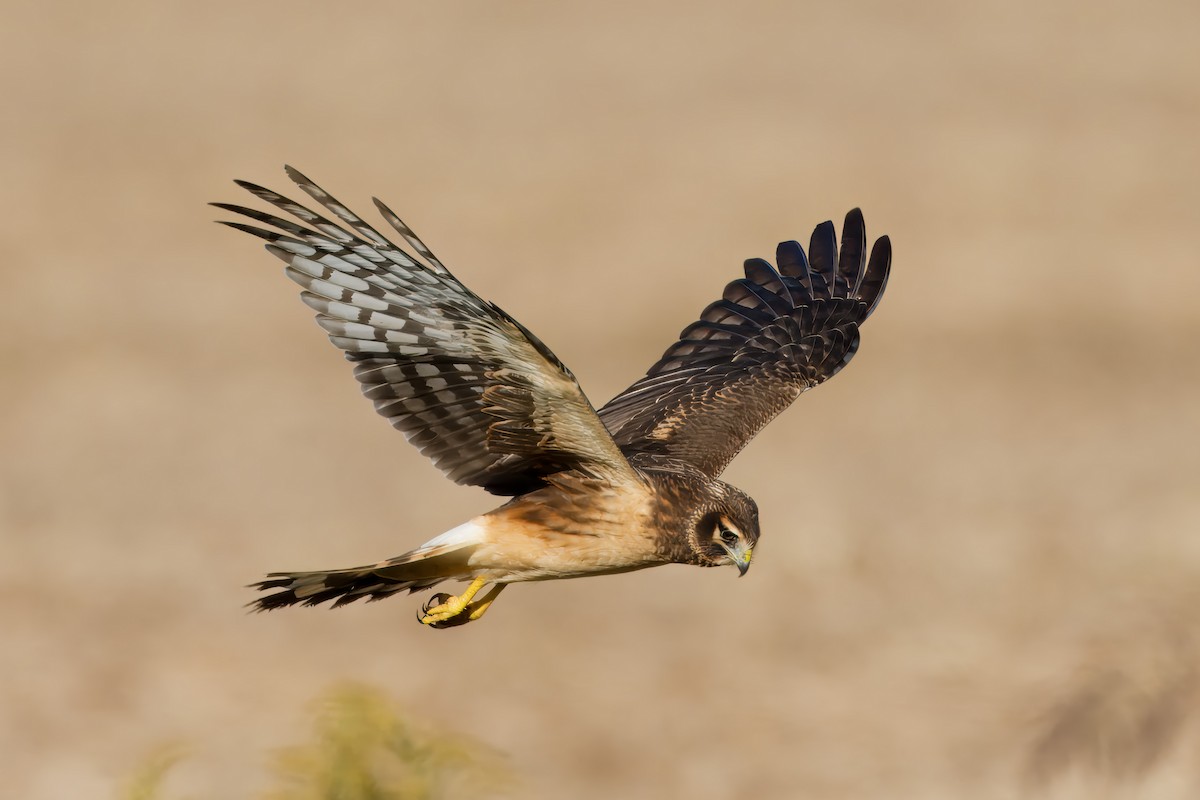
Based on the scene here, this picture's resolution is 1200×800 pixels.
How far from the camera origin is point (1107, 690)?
48.2 ft

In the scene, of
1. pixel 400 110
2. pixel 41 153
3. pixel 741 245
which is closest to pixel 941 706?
pixel 741 245

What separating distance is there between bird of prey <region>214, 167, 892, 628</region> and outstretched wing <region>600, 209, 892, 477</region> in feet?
1.08

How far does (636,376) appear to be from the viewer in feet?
59.1

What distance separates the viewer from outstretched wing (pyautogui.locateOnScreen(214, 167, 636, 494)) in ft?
24.7

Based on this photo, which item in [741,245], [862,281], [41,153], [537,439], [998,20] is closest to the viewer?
[537,439]

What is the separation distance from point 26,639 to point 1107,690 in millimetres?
8996

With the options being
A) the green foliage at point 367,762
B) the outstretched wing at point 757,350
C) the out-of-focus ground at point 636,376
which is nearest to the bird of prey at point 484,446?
the outstretched wing at point 757,350

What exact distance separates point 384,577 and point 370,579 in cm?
8

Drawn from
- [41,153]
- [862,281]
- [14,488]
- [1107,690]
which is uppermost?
[41,153]

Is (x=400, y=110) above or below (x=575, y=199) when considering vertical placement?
above

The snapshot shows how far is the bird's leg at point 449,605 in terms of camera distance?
8.64m

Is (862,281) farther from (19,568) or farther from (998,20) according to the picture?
(998,20)

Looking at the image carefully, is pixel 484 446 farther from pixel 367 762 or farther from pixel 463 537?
pixel 367 762

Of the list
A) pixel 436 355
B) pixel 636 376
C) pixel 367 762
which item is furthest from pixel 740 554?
pixel 636 376
